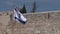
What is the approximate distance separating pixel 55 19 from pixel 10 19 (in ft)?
8.68

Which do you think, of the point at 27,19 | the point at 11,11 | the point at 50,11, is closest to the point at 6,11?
the point at 11,11

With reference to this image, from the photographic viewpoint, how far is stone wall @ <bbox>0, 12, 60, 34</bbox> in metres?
15.7

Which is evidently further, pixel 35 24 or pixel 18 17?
pixel 35 24

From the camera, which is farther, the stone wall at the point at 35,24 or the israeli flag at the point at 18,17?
the israeli flag at the point at 18,17

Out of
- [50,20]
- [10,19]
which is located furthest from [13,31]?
[50,20]

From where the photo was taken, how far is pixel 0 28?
17219 mm

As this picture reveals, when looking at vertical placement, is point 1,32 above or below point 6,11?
below

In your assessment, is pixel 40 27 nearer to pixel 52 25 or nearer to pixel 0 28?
pixel 52 25

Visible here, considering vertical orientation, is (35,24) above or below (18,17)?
below

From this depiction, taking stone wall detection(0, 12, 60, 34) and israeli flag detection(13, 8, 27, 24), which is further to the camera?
israeli flag detection(13, 8, 27, 24)

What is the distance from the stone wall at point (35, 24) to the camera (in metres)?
15.7

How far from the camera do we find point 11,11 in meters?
17.0

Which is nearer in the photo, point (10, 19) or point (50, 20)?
point (50, 20)

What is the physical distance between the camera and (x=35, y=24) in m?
16.2
